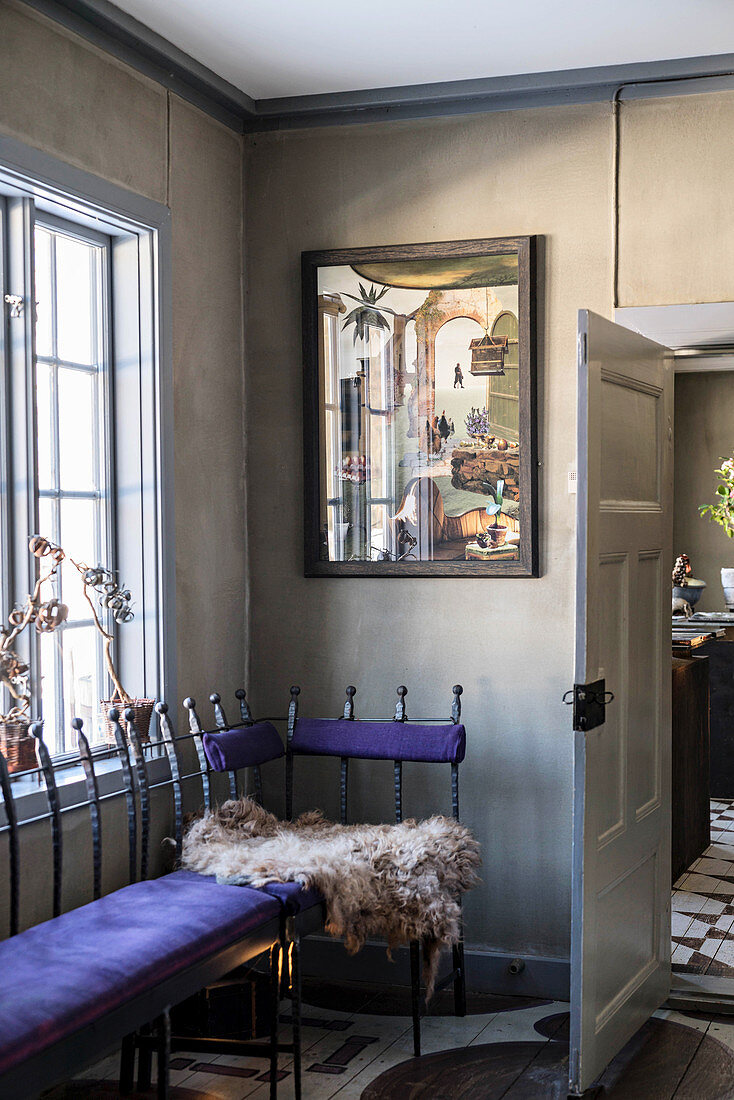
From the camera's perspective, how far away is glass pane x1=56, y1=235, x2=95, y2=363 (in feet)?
10.7

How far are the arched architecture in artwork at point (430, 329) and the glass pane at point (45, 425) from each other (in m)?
1.26

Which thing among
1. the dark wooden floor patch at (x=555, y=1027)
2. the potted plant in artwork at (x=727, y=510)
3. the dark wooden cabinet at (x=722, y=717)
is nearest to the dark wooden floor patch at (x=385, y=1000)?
the dark wooden floor patch at (x=555, y=1027)

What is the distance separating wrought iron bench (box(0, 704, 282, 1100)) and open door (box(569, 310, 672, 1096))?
2.83 feet

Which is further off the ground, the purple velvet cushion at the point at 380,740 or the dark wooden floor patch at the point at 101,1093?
the purple velvet cushion at the point at 380,740

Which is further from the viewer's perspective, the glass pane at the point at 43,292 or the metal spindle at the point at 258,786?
the metal spindle at the point at 258,786

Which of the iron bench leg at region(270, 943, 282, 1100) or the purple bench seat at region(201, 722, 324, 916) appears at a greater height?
the purple bench seat at region(201, 722, 324, 916)

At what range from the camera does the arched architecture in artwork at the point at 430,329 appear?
3.82 m

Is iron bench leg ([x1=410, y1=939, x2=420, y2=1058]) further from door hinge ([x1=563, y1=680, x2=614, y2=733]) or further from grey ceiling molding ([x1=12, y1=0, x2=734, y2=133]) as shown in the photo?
grey ceiling molding ([x1=12, y1=0, x2=734, y2=133])

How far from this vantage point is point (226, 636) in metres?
3.92

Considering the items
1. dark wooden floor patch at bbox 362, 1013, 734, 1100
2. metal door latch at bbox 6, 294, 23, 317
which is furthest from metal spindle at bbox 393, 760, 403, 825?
metal door latch at bbox 6, 294, 23, 317

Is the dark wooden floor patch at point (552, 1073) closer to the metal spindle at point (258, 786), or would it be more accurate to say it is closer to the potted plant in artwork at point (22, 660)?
the metal spindle at point (258, 786)

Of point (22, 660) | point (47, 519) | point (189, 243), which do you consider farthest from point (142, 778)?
point (189, 243)

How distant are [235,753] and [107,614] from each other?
0.59 meters

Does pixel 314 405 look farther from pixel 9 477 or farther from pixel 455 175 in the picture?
pixel 9 477
